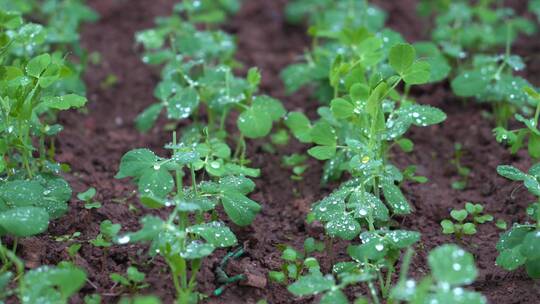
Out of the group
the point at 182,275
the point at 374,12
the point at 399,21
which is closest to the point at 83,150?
the point at 182,275

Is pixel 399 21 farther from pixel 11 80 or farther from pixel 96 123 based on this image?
pixel 11 80

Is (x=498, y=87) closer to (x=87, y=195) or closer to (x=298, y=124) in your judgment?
(x=298, y=124)

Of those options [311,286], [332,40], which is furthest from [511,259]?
[332,40]

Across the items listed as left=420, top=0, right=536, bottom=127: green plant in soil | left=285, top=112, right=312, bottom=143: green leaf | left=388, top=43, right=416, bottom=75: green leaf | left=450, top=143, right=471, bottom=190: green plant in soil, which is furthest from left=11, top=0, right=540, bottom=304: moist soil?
left=388, top=43, right=416, bottom=75: green leaf

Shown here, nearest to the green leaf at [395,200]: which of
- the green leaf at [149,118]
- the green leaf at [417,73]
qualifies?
the green leaf at [417,73]

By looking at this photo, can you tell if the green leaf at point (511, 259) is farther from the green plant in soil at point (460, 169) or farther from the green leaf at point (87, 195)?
the green leaf at point (87, 195)

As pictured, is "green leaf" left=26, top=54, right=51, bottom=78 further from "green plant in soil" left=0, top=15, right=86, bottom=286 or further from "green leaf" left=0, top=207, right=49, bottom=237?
"green leaf" left=0, top=207, right=49, bottom=237
